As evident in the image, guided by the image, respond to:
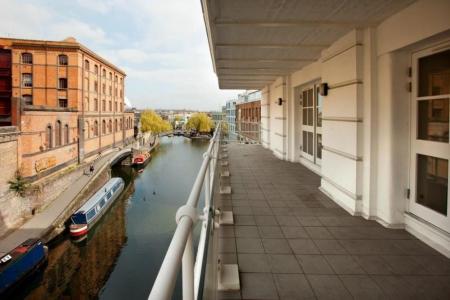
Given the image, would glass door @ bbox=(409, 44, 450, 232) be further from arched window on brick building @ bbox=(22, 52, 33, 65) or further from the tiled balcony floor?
arched window on brick building @ bbox=(22, 52, 33, 65)

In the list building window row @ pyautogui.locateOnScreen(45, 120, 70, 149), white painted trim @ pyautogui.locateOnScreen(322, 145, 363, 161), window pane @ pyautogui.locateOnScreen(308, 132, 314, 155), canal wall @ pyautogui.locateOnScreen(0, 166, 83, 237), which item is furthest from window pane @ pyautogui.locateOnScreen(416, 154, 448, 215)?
building window row @ pyautogui.locateOnScreen(45, 120, 70, 149)

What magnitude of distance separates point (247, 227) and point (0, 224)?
49.0ft

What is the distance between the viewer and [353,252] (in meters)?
2.93

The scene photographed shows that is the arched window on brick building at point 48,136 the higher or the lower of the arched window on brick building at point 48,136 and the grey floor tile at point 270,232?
the higher

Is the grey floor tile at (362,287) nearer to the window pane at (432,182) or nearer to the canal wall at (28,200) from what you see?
the window pane at (432,182)

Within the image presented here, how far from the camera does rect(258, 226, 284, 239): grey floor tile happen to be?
3.32 metres

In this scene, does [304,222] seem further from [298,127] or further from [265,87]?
[265,87]

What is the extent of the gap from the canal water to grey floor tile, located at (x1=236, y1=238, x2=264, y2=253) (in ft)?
17.5

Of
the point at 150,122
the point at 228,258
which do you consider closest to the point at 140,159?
the point at 150,122

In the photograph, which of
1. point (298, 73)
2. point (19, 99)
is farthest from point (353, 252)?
point (19, 99)

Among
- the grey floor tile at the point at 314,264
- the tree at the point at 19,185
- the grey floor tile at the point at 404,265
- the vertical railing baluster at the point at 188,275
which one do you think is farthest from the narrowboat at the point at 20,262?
the vertical railing baluster at the point at 188,275

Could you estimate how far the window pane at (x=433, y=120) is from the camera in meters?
2.91

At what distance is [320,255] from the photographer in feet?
9.46

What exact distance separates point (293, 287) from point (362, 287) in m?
0.50
